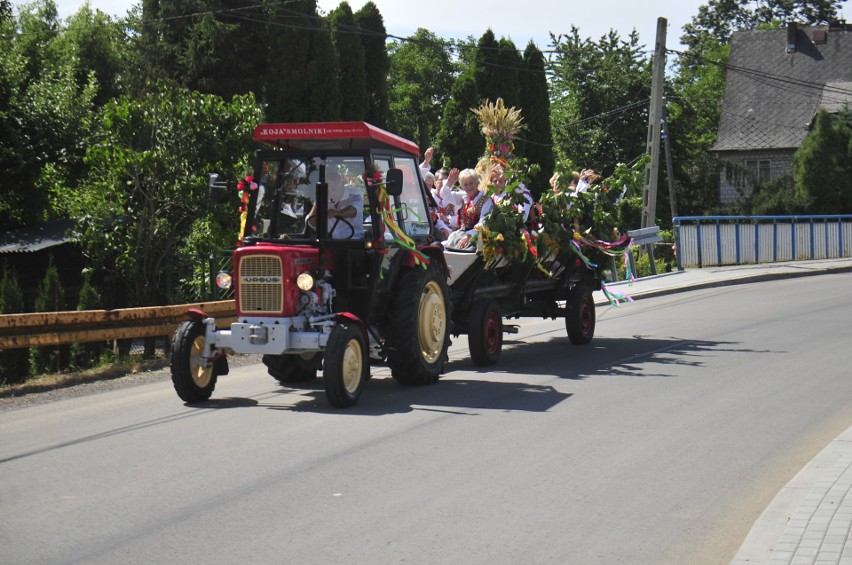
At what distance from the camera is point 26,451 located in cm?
902

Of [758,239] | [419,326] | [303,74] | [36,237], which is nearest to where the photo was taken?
[419,326]

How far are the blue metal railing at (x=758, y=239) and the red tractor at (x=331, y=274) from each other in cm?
2326

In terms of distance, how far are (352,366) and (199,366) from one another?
1.51m

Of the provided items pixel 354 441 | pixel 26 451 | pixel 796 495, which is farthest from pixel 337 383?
pixel 796 495

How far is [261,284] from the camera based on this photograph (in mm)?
10820

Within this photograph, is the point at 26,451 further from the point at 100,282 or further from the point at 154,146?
the point at 100,282

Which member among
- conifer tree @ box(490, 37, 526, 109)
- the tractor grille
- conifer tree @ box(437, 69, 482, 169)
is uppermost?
conifer tree @ box(490, 37, 526, 109)

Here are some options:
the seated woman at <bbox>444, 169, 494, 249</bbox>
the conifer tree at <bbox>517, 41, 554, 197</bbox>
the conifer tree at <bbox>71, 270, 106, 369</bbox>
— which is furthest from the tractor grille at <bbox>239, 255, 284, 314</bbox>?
the conifer tree at <bbox>517, 41, 554, 197</bbox>

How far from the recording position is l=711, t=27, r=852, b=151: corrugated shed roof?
208ft

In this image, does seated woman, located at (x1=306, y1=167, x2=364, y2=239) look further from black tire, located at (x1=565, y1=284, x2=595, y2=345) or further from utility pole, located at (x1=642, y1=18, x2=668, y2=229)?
utility pole, located at (x1=642, y1=18, x2=668, y2=229)

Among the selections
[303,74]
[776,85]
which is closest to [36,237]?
[303,74]

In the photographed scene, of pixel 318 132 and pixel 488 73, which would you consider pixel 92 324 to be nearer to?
pixel 318 132

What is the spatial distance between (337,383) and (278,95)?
66.2 ft

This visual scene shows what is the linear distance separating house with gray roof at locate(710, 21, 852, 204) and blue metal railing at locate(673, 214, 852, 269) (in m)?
21.5
